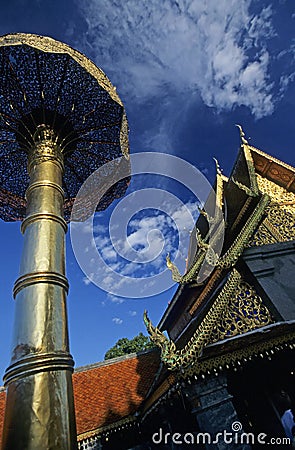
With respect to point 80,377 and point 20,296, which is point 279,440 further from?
point 80,377

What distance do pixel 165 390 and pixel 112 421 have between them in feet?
8.90

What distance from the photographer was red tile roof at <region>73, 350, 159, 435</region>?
22.8 feet

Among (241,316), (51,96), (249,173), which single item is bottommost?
(241,316)

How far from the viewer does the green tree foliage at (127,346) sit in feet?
87.2

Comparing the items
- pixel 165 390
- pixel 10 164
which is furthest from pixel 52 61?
pixel 165 390

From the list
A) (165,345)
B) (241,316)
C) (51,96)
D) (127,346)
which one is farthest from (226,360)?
(127,346)

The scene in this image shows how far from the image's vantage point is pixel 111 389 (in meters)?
8.55

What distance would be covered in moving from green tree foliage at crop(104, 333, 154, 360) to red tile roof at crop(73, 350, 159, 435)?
56.5 feet

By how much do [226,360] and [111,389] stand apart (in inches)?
217

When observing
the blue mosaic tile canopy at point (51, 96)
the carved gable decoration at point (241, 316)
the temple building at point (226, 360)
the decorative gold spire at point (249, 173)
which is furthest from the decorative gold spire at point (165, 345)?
the decorative gold spire at point (249, 173)

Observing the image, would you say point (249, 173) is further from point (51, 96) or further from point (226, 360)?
point (51, 96)

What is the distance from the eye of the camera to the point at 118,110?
3.74m

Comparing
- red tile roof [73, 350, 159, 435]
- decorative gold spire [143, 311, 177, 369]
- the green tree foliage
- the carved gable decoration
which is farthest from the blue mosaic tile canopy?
the green tree foliage

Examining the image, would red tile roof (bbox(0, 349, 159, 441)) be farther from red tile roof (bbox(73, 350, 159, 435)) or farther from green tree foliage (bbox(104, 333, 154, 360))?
green tree foliage (bbox(104, 333, 154, 360))
